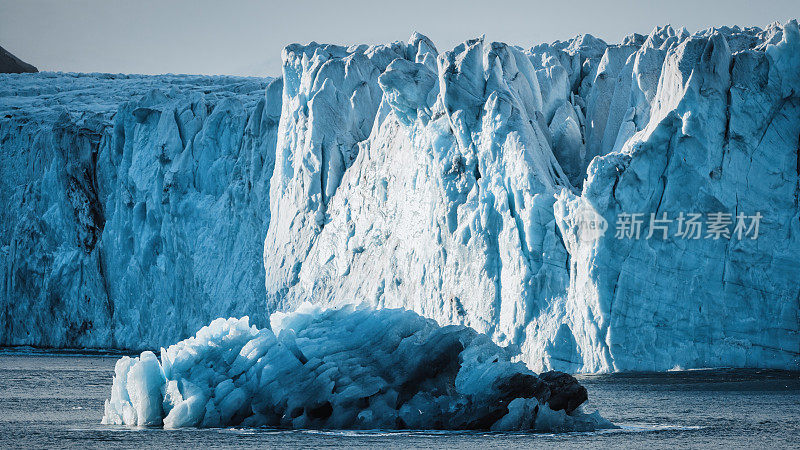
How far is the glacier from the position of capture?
19.7m

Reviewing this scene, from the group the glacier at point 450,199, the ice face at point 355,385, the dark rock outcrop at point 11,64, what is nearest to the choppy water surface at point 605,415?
the ice face at point 355,385

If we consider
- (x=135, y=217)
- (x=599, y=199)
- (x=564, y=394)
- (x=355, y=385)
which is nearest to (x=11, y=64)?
(x=135, y=217)

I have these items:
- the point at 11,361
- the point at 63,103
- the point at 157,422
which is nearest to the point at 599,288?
the point at 157,422

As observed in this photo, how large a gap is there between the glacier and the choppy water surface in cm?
92

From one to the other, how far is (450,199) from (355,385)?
1030 cm

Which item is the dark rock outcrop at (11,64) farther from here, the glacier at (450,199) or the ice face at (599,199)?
the ice face at (599,199)

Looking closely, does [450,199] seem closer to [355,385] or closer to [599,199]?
[599,199]

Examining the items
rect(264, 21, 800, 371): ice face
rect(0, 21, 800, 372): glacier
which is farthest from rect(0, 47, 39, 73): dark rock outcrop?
rect(264, 21, 800, 371): ice face

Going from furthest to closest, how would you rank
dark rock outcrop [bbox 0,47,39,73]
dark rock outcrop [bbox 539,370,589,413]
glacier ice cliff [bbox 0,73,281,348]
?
dark rock outcrop [bbox 0,47,39,73] < glacier ice cliff [bbox 0,73,281,348] < dark rock outcrop [bbox 539,370,589,413]

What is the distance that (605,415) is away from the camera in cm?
1502

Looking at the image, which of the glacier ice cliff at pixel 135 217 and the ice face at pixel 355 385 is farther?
the glacier ice cliff at pixel 135 217

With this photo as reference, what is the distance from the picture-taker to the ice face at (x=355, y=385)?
13070 millimetres

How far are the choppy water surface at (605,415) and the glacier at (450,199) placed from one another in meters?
0.92

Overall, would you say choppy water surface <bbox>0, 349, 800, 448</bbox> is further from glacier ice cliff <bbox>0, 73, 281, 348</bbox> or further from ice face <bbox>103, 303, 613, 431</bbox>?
glacier ice cliff <bbox>0, 73, 281, 348</bbox>
